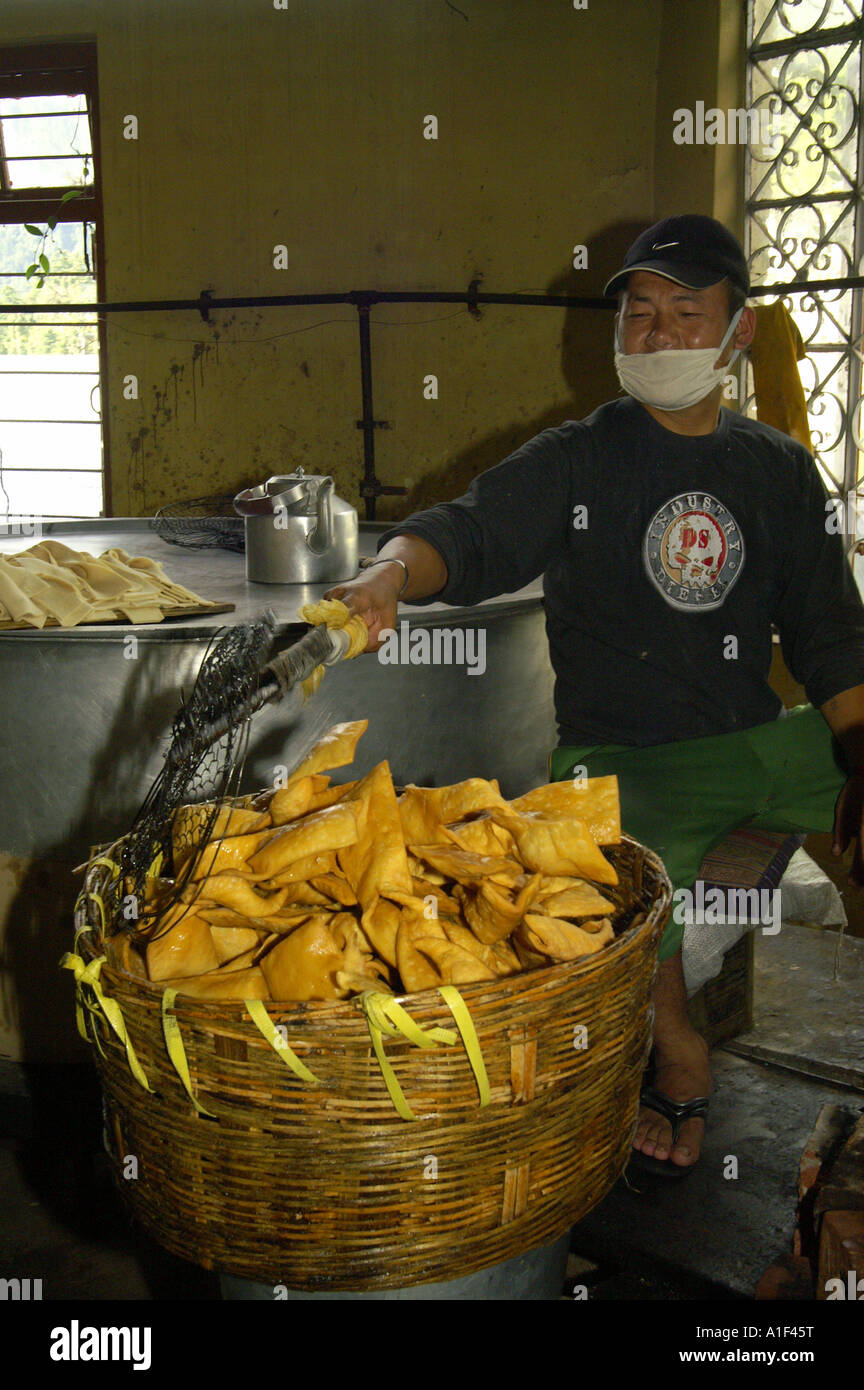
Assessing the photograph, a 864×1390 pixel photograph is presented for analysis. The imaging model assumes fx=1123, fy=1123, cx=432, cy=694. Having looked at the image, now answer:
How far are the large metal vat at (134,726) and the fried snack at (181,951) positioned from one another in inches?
42.3

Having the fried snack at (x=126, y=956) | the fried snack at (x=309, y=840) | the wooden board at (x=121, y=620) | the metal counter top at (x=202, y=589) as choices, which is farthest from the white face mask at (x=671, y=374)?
the fried snack at (x=126, y=956)

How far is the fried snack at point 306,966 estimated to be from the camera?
4.25ft

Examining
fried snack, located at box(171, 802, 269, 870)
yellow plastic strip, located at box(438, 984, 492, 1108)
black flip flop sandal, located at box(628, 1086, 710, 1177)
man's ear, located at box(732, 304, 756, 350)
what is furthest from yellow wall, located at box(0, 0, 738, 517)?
yellow plastic strip, located at box(438, 984, 492, 1108)

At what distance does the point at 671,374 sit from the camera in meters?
2.42

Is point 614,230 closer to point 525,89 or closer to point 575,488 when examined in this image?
point 525,89

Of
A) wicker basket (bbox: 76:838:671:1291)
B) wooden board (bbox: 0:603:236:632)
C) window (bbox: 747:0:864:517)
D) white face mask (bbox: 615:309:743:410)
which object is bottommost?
wicker basket (bbox: 76:838:671:1291)

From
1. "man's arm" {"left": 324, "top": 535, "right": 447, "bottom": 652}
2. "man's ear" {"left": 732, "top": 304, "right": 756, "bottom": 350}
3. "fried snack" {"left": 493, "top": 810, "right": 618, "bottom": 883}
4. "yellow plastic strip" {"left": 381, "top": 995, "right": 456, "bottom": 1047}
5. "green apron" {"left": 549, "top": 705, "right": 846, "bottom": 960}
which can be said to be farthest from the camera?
"man's ear" {"left": 732, "top": 304, "right": 756, "bottom": 350}

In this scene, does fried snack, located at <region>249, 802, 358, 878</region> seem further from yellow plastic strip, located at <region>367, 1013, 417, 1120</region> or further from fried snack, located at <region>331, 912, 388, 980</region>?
yellow plastic strip, located at <region>367, 1013, 417, 1120</region>

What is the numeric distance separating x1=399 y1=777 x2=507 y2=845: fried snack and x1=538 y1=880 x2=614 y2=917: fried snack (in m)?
0.14

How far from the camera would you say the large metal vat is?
8.13ft

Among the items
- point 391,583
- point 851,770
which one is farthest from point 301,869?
point 851,770

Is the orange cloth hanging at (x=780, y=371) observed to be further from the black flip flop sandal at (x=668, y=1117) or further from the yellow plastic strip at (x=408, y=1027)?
the yellow plastic strip at (x=408, y=1027)

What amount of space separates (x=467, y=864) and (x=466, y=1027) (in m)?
0.26

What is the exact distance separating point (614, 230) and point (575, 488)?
3110 millimetres
